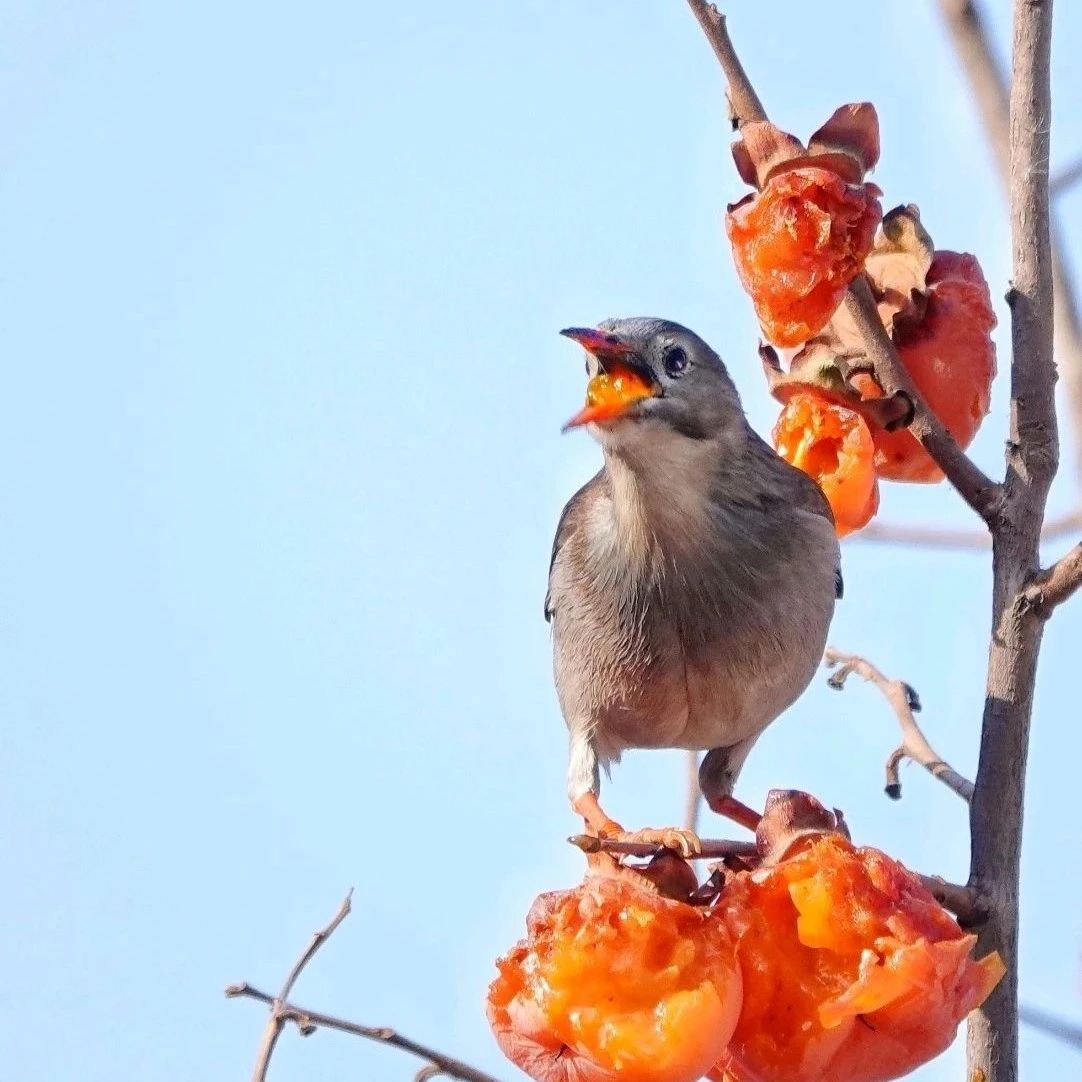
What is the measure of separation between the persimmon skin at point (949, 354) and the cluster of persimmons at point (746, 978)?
121cm

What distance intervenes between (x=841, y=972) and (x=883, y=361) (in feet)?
4.38

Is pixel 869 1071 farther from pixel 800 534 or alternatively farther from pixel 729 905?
pixel 800 534

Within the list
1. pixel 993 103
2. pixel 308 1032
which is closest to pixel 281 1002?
pixel 308 1032

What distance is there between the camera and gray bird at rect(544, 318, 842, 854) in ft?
14.0

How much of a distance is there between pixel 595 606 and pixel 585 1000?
2006 mm

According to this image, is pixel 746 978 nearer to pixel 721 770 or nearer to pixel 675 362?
pixel 675 362

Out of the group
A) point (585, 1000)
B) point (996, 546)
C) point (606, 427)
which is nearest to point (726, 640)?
point (606, 427)

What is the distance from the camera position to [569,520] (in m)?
4.86

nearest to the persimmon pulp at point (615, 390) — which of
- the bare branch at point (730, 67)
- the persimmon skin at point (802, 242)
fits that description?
the persimmon skin at point (802, 242)

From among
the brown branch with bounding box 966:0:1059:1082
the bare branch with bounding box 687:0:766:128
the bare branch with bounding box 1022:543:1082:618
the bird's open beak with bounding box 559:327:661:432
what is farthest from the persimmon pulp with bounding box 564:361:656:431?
the bare branch with bounding box 1022:543:1082:618

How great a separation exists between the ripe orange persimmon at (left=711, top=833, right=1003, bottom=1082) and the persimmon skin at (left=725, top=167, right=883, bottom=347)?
116 cm

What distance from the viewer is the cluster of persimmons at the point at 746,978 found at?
2.45 meters

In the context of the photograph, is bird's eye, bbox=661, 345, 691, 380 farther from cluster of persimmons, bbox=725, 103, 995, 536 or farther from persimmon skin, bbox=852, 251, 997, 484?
persimmon skin, bbox=852, 251, 997, 484

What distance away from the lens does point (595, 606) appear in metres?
4.50
